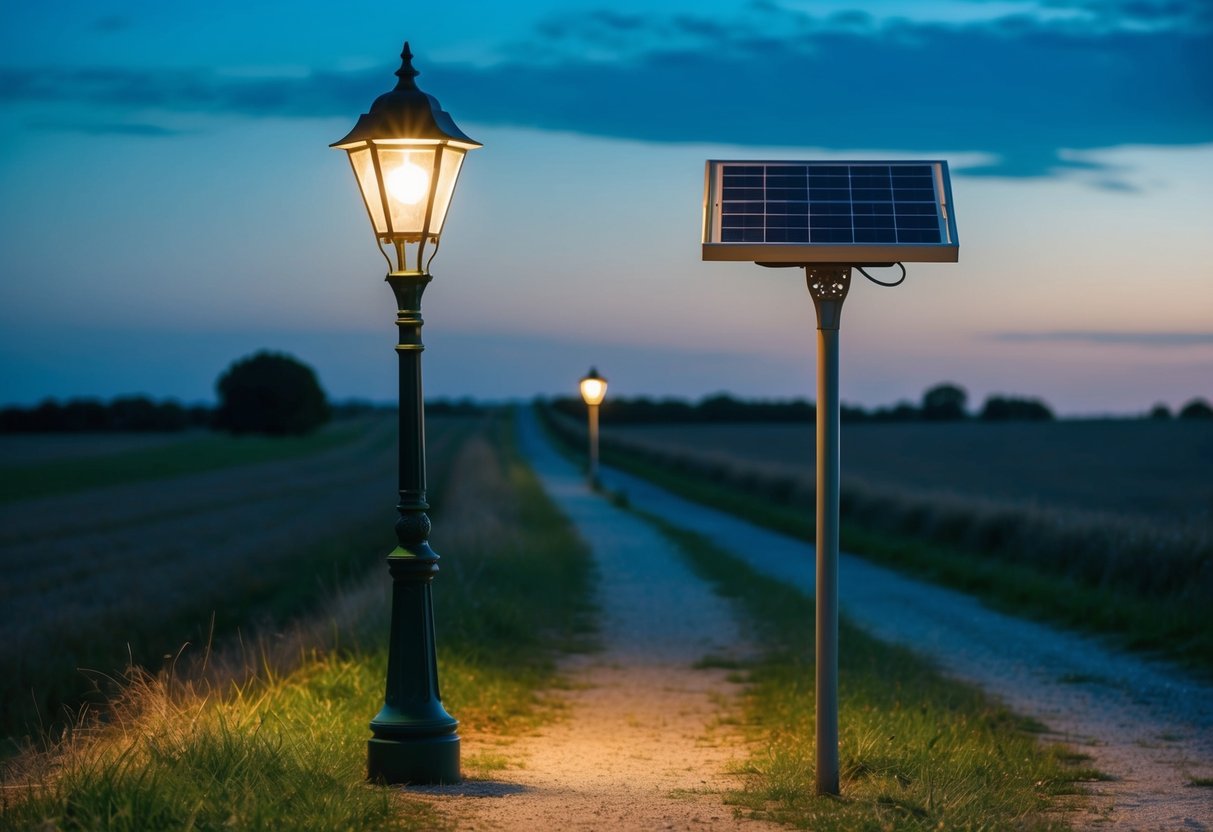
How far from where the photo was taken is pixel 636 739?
9.20 metres

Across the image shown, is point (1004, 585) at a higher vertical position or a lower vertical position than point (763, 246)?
lower

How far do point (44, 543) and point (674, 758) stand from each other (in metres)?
20.9

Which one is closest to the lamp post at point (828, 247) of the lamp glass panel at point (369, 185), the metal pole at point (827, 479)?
the metal pole at point (827, 479)

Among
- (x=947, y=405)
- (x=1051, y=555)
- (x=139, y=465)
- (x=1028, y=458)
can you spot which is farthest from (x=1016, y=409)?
(x=1051, y=555)

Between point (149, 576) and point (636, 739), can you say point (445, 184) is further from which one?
point (149, 576)

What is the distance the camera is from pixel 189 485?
46.6 metres

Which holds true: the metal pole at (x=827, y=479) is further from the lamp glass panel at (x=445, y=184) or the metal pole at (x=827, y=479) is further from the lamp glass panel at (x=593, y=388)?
the lamp glass panel at (x=593, y=388)

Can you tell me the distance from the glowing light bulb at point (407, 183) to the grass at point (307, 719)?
9.62 feet

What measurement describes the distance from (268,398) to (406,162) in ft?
365

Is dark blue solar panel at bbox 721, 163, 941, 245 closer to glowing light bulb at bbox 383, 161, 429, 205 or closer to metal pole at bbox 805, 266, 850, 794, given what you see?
metal pole at bbox 805, 266, 850, 794

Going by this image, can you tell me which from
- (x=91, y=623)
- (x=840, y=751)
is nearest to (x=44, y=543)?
(x=91, y=623)

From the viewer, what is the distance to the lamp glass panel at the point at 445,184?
7.14 metres

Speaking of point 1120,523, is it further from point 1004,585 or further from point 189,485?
point 189,485

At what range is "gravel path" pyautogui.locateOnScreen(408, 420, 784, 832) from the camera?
6.17 meters
